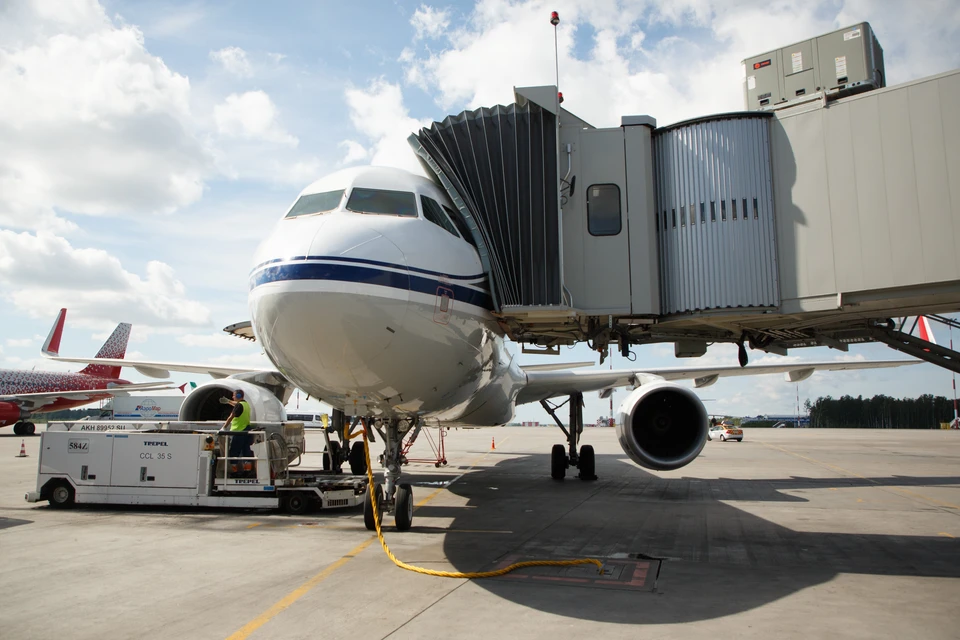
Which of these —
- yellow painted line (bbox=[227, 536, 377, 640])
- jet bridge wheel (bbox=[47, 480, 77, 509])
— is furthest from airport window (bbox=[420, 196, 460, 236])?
jet bridge wheel (bbox=[47, 480, 77, 509])

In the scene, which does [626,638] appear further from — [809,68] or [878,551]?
[809,68]

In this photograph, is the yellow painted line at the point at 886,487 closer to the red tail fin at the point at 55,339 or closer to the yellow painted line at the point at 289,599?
the yellow painted line at the point at 289,599

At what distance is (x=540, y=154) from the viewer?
762 centimetres

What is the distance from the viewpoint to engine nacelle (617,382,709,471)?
725 cm

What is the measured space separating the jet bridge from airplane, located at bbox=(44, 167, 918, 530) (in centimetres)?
64

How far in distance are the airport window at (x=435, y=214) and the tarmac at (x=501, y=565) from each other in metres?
3.56

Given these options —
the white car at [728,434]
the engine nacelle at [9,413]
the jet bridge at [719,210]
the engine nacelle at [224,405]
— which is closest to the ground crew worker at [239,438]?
the engine nacelle at [224,405]

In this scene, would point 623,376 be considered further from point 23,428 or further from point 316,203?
point 23,428

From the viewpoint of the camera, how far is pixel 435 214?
280 inches

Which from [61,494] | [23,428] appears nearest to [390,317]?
[61,494]

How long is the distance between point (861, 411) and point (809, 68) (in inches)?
4094

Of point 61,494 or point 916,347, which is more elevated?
point 916,347

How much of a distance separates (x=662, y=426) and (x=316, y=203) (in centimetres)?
487

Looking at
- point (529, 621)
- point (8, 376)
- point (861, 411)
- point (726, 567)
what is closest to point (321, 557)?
point (529, 621)
